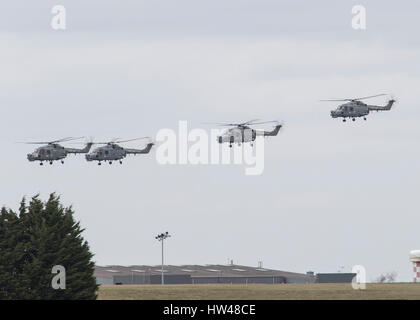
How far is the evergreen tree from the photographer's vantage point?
98.6 metres

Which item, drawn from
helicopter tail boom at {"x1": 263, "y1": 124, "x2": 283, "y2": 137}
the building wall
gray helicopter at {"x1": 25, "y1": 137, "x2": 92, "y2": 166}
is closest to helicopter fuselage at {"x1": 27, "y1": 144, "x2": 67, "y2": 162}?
gray helicopter at {"x1": 25, "y1": 137, "x2": 92, "y2": 166}

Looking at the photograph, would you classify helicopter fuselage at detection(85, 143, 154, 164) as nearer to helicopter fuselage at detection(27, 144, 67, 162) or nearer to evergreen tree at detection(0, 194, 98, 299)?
helicopter fuselage at detection(27, 144, 67, 162)

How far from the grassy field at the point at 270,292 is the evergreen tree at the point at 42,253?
6992 mm

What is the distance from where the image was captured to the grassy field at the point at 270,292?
102 meters

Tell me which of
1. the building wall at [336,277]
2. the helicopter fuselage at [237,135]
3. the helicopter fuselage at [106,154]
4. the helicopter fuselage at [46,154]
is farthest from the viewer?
the building wall at [336,277]

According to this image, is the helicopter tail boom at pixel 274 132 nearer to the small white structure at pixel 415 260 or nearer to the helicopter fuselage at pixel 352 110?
the helicopter fuselage at pixel 352 110

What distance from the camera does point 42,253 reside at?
100 m

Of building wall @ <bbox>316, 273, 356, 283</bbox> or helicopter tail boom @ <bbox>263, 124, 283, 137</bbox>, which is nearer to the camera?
helicopter tail boom @ <bbox>263, 124, 283, 137</bbox>

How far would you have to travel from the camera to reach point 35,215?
102938 mm

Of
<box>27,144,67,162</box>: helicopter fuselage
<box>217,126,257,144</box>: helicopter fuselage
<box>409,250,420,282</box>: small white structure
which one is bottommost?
<box>409,250,420,282</box>: small white structure

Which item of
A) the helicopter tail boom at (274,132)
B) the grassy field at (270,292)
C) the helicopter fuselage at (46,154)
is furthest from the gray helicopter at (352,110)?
the helicopter fuselage at (46,154)

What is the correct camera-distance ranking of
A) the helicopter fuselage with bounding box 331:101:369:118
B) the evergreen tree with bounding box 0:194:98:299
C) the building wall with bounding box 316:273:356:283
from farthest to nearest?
the building wall with bounding box 316:273:356:283, the helicopter fuselage with bounding box 331:101:369:118, the evergreen tree with bounding box 0:194:98:299

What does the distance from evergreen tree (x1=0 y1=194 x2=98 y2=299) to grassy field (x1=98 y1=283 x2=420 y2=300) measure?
6992 mm
